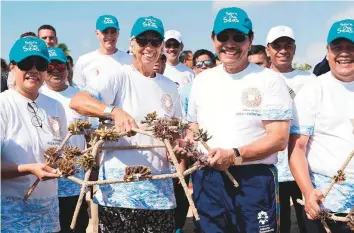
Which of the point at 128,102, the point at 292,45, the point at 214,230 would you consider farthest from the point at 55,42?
the point at 214,230

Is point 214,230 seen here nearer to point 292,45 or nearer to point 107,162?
point 107,162

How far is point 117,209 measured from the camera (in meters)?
3.72

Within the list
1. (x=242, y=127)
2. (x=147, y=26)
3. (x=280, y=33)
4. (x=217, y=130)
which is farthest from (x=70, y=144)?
(x=280, y=33)

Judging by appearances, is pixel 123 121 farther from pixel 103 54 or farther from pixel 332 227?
pixel 103 54

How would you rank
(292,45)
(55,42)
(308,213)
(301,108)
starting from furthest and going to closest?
1. (55,42)
2. (292,45)
3. (301,108)
4. (308,213)

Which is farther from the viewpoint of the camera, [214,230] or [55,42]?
[55,42]

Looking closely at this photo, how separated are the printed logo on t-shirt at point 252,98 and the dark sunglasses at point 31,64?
4.51ft

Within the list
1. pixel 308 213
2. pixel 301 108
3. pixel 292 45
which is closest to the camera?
pixel 308 213

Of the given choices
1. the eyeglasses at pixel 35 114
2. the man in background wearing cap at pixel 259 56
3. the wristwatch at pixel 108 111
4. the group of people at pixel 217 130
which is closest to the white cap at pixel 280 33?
the man in background wearing cap at pixel 259 56

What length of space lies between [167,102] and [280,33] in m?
2.34

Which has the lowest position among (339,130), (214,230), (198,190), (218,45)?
(214,230)

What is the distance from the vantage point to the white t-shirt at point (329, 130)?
3.55 meters

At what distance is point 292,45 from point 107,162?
115 inches

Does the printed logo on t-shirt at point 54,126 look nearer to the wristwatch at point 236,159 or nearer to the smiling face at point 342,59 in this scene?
the wristwatch at point 236,159
